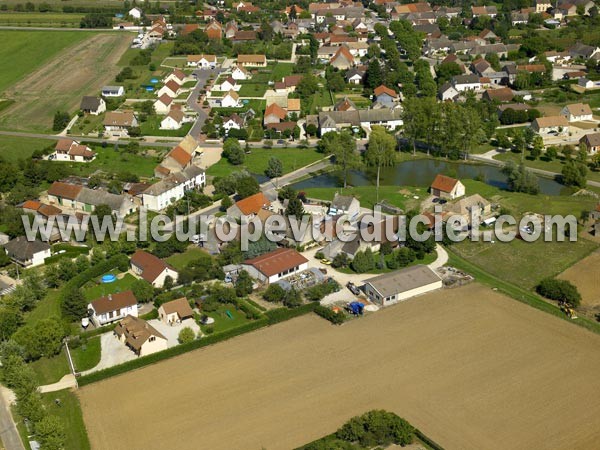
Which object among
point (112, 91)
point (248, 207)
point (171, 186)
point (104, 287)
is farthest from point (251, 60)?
point (104, 287)

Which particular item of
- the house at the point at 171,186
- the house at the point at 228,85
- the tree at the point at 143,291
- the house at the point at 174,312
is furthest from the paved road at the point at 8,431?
the house at the point at 228,85

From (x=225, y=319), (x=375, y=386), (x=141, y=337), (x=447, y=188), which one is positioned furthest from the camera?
(x=447, y=188)

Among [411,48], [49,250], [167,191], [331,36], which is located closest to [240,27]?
[331,36]

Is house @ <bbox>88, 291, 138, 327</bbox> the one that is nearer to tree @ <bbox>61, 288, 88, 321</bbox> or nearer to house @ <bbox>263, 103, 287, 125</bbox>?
tree @ <bbox>61, 288, 88, 321</bbox>

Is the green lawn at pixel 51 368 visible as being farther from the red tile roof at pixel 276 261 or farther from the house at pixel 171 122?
the house at pixel 171 122

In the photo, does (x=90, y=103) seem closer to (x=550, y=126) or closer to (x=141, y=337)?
(x=141, y=337)

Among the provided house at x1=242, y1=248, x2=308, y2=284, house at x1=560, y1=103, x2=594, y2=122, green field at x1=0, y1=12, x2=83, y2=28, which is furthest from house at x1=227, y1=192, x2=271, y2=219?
green field at x1=0, y1=12, x2=83, y2=28
